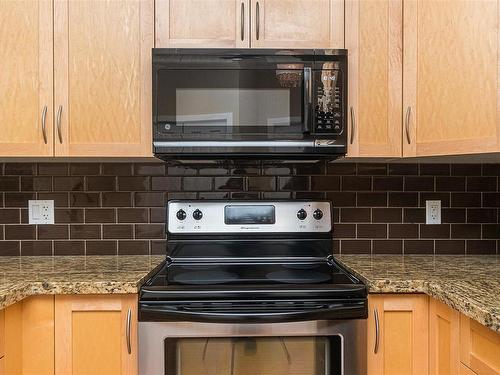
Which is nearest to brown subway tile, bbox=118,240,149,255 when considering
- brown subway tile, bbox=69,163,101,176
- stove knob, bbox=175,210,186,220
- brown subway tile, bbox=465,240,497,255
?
stove knob, bbox=175,210,186,220

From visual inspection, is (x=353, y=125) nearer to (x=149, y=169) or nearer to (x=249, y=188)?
(x=249, y=188)

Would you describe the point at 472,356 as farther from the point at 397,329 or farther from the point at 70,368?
the point at 70,368

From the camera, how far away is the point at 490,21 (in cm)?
145

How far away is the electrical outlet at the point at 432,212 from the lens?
204cm

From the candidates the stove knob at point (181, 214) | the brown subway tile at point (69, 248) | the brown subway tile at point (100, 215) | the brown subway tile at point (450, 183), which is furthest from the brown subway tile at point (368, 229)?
the brown subway tile at point (69, 248)

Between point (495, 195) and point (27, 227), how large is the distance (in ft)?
6.83

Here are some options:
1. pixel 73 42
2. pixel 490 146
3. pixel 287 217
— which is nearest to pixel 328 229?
pixel 287 217

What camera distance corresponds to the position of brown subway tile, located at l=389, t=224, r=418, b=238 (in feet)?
6.70

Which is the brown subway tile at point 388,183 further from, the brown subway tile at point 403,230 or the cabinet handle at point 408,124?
the cabinet handle at point 408,124

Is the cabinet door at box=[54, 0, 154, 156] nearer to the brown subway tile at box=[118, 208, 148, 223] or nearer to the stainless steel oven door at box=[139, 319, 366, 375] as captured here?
the brown subway tile at box=[118, 208, 148, 223]

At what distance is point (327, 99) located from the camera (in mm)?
1646

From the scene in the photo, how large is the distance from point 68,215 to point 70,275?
0.56 meters

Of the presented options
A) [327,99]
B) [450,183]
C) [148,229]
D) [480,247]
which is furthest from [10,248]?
[480,247]

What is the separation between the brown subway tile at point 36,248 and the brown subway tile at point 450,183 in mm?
1749
